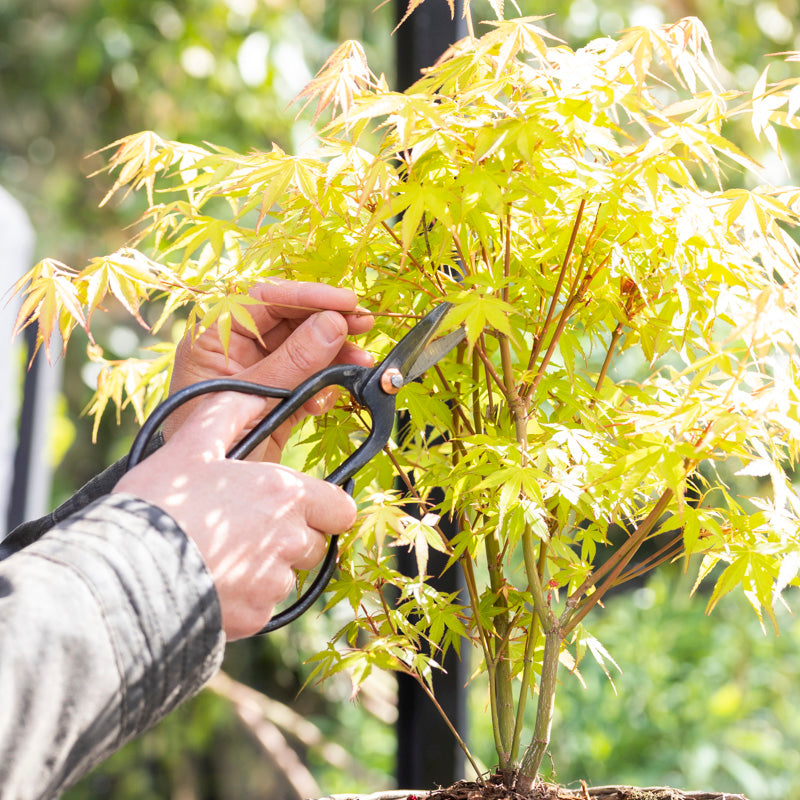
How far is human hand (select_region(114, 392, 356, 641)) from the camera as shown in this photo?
47 cm

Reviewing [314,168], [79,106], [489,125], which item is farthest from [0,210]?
[79,106]

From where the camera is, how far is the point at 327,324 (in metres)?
0.59

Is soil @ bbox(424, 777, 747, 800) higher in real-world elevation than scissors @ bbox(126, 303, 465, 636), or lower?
lower

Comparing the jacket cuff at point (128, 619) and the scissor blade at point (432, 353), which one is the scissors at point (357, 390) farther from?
the jacket cuff at point (128, 619)

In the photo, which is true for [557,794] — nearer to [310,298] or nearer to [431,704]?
[431,704]

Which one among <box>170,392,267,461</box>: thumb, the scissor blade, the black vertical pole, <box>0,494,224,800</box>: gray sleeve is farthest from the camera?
the black vertical pole

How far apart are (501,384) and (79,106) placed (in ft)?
7.19

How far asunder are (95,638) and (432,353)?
31 cm

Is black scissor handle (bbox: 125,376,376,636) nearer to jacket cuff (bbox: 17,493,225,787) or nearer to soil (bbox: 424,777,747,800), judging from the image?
jacket cuff (bbox: 17,493,225,787)

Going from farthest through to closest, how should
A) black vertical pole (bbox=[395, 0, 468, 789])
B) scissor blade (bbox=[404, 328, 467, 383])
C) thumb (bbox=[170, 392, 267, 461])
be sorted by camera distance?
black vertical pole (bbox=[395, 0, 468, 789])
scissor blade (bbox=[404, 328, 467, 383])
thumb (bbox=[170, 392, 267, 461])

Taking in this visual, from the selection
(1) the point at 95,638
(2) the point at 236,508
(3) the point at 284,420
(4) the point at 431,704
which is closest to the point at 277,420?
(3) the point at 284,420

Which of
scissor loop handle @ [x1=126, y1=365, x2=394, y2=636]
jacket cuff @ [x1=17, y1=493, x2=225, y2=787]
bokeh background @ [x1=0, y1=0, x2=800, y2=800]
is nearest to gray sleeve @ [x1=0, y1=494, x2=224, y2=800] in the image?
jacket cuff @ [x1=17, y1=493, x2=225, y2=787]

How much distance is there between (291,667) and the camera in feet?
7.09

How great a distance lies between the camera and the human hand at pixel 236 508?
0.47 m
